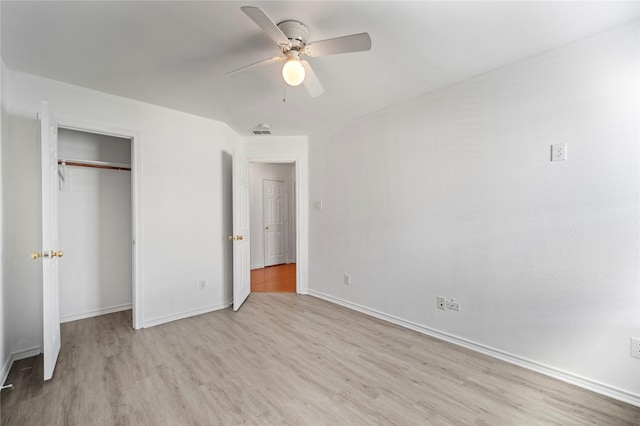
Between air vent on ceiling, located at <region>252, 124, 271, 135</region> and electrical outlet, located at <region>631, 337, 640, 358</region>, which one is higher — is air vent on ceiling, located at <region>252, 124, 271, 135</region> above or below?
above

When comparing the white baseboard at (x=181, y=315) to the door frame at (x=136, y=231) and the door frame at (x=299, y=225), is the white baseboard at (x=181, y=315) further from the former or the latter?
the door frame at (x=299, y=225)

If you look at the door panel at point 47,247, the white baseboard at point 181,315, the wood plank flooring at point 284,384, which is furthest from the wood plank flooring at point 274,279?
the door panel at point 47,247

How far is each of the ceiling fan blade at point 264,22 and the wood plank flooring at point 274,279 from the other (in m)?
3.58

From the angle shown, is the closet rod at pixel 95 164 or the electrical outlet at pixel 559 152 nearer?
the electrical outlet at pixel 559 152

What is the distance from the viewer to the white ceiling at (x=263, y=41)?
1.67 meters

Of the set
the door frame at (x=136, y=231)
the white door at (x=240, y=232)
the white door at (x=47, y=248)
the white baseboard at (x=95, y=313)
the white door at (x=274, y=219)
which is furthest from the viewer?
the white door at (x=274, y=219)

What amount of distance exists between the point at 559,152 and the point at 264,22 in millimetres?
2246

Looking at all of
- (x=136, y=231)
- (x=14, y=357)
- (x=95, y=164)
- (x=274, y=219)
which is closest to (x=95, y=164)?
(x=95, y=164)

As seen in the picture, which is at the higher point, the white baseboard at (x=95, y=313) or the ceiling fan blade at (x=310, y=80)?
the ceiling fan blade at (x=310, y=80)

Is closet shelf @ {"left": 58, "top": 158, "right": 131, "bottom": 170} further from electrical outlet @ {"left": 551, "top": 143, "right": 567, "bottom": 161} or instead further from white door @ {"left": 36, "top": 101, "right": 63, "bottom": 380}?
electrical outlet @ {"left": 551, "top": 143, "right": 567, "bottom": 161}

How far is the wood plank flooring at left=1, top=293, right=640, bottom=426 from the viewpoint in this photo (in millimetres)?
1748

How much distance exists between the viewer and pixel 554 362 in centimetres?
215

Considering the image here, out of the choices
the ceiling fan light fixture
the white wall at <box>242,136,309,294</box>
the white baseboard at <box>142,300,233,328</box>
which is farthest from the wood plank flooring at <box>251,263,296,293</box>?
the ceiling fan light fixture

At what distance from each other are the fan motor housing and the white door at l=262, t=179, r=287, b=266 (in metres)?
4.60
